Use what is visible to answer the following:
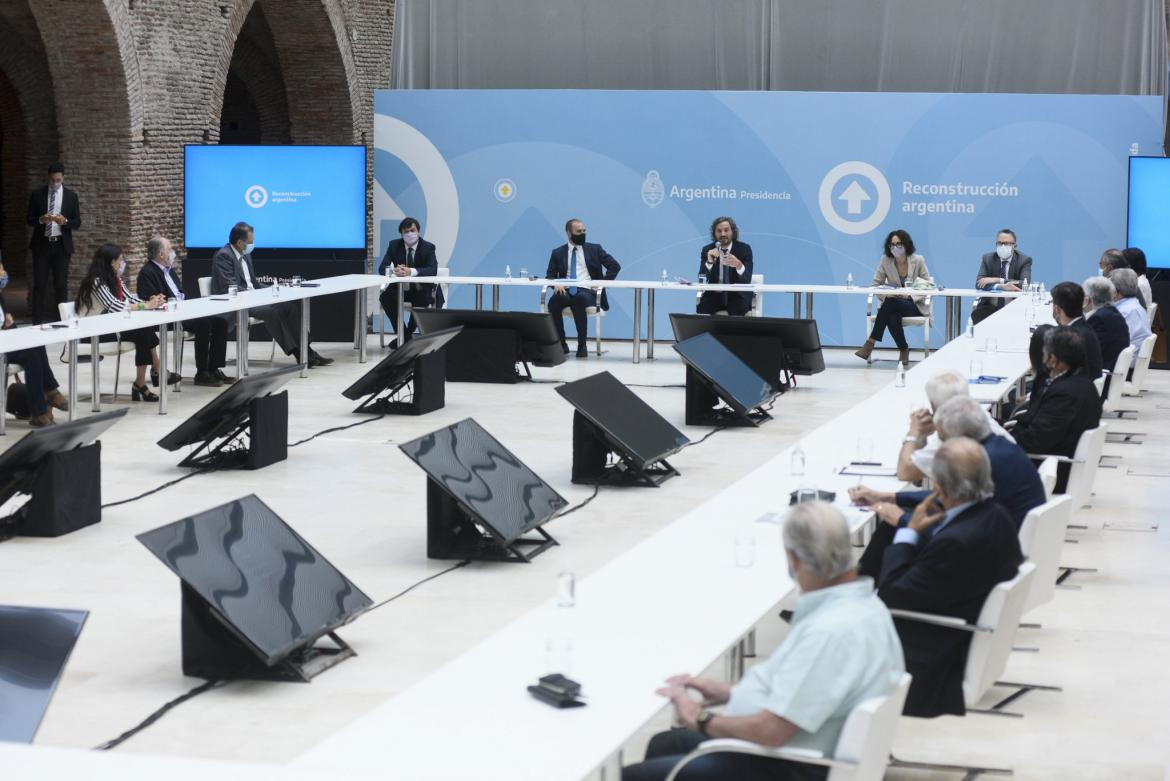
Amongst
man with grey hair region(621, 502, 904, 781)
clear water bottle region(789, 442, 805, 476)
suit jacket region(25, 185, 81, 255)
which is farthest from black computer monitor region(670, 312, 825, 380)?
man with grey hair region(621, 502, 904, 781)

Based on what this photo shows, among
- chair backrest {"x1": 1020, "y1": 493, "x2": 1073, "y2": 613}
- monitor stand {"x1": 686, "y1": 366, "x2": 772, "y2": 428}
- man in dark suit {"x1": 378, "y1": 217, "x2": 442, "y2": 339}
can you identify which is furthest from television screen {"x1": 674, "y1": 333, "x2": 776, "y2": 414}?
chair backrest {"x1": 1020, "y1": 493, "x2": 1073, "y2": 613}

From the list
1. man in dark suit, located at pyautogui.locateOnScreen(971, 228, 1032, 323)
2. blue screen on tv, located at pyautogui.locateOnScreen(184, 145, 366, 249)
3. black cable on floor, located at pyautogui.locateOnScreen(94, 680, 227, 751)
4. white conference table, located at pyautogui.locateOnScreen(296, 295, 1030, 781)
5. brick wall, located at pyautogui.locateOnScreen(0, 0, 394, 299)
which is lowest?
black cable on floor, located at pyautogui.locateOnScreen(94, 680, 227, 751)

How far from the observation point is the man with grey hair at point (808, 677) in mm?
3568

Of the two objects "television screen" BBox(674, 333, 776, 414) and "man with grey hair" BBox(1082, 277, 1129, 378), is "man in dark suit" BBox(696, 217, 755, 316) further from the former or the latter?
"man with grey hair" BBox(1082, 277, 1129, 378)

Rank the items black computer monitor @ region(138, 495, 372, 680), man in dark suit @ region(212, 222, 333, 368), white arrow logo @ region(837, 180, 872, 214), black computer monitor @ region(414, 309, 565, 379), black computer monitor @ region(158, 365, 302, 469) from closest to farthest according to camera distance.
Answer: black computer monitor @ region(138, 495, 372, 680), black computer monitor @ region(158, 365, 302, 469), black computer monitor @ region(414, 309, 565, 379), man in dark suit @ region(212, 222, 333, 368), white arrow logo @ region(837, 180, 872, 214)

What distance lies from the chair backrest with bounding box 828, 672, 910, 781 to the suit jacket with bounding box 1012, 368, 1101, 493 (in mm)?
4164

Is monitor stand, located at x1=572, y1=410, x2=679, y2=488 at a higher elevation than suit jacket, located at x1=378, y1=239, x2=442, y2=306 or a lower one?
lower

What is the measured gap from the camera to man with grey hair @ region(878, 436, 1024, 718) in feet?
15.4

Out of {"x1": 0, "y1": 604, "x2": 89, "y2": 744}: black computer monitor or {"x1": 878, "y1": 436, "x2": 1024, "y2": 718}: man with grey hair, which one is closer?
{"x1": 0, "y1": 604, "x2": 89, "y2": 744}: black computer monitor

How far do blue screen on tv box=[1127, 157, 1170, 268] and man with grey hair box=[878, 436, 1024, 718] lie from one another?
11.2 meters

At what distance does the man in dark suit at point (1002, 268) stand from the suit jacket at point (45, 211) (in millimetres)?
8552

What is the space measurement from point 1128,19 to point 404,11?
311 inches

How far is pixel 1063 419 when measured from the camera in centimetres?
748

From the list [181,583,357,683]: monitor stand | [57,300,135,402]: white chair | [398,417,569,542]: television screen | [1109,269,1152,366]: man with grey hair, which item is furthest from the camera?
[1109,269,1152,366]: man with grey hair
